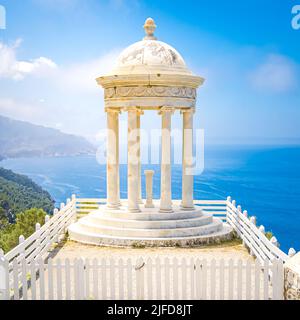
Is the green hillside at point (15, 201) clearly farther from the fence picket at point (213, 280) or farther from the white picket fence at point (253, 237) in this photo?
the fence picket at point (213, 280)

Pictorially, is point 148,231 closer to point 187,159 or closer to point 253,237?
point 187,159

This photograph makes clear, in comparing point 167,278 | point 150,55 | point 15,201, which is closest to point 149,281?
point 167,278

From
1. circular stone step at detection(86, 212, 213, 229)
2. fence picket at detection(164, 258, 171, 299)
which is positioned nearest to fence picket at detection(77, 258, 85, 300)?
fence picket at detection(164, 258, 171, 299)

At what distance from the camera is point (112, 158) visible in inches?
860

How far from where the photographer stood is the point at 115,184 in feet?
72.4

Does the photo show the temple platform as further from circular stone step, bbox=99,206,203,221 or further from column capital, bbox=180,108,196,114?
column capital, bbox=180,108,196,114

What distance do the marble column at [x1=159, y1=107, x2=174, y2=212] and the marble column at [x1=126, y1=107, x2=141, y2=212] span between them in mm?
932

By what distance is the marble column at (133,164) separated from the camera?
20.8 meters

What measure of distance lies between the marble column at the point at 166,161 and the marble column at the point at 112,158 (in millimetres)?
1920

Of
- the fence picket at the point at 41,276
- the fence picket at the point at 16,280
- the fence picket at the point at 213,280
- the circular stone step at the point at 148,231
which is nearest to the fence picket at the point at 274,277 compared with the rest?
the fence picket at the point at 213,280

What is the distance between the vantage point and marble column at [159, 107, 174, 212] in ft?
68.1

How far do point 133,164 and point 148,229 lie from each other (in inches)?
97.8
